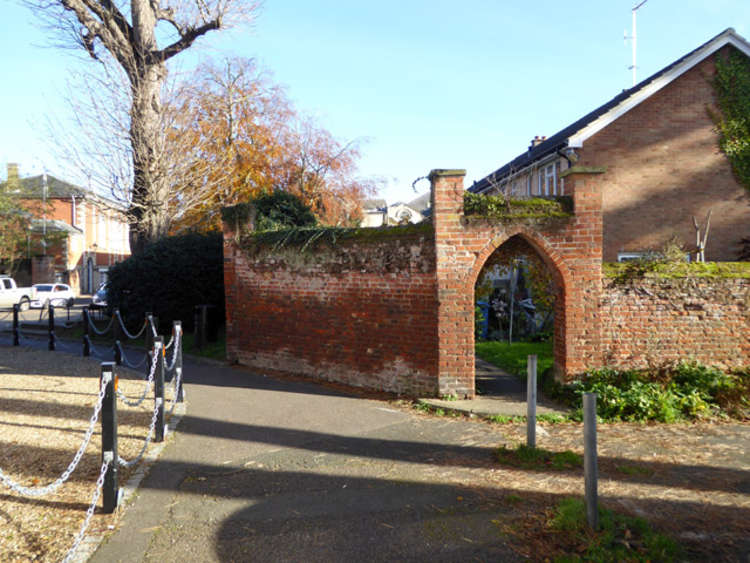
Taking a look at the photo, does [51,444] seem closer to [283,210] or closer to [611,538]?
[611,538]

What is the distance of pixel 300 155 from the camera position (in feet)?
98.3

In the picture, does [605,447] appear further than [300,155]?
No

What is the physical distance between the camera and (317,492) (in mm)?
5172

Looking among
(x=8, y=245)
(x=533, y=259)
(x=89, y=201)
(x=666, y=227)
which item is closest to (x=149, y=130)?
(x=89, y=201)

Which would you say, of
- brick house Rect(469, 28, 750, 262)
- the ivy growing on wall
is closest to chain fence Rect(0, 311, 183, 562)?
brick house Rect(469, 28, 750, 262)

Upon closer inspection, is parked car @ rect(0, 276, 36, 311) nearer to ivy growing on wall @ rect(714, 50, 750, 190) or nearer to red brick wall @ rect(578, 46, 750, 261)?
red brick wall @ rect(578, 46, 750, 261)

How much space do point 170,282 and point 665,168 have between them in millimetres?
15238

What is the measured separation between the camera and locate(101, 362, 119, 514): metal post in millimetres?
4637

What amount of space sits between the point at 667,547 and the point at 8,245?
44157mm

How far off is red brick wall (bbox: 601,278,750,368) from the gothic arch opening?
0.81 m

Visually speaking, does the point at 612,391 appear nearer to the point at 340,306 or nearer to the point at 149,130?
the point at 340,306

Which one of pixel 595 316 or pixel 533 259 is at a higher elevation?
pixel 533 259

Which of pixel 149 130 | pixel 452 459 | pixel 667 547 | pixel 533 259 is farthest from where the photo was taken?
pixel 149 130

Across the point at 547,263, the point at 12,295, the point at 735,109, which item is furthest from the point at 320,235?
the point at 12,295
